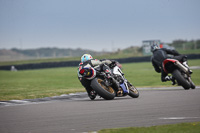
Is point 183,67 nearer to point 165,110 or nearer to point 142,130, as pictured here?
point 165,110

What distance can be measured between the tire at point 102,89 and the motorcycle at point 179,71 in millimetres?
2437

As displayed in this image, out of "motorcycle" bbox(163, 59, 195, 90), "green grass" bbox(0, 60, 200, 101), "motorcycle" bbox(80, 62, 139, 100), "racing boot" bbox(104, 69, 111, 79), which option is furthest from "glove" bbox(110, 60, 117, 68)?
"green grass" bbox(0, 60, 200, 101)

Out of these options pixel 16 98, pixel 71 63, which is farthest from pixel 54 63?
pixel 16 98

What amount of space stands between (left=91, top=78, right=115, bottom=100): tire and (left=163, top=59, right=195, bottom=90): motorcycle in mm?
2437

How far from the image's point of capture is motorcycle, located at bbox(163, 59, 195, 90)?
513 inches

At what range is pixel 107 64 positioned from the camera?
1209 cm

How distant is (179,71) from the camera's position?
43.3 ft

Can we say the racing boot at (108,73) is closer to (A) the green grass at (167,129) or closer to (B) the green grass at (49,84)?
(B) the green grass at (49,84)

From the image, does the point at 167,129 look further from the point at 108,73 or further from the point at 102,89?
the point at 108,73

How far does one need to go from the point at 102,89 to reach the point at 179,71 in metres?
3.11

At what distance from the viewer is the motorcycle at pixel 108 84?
1134 cm

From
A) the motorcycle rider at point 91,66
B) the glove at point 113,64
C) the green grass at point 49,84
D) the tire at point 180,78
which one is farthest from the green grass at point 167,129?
the green grass at point 49,84

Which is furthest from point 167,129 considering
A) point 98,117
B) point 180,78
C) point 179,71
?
point 179,71

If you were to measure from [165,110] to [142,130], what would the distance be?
234 cm
